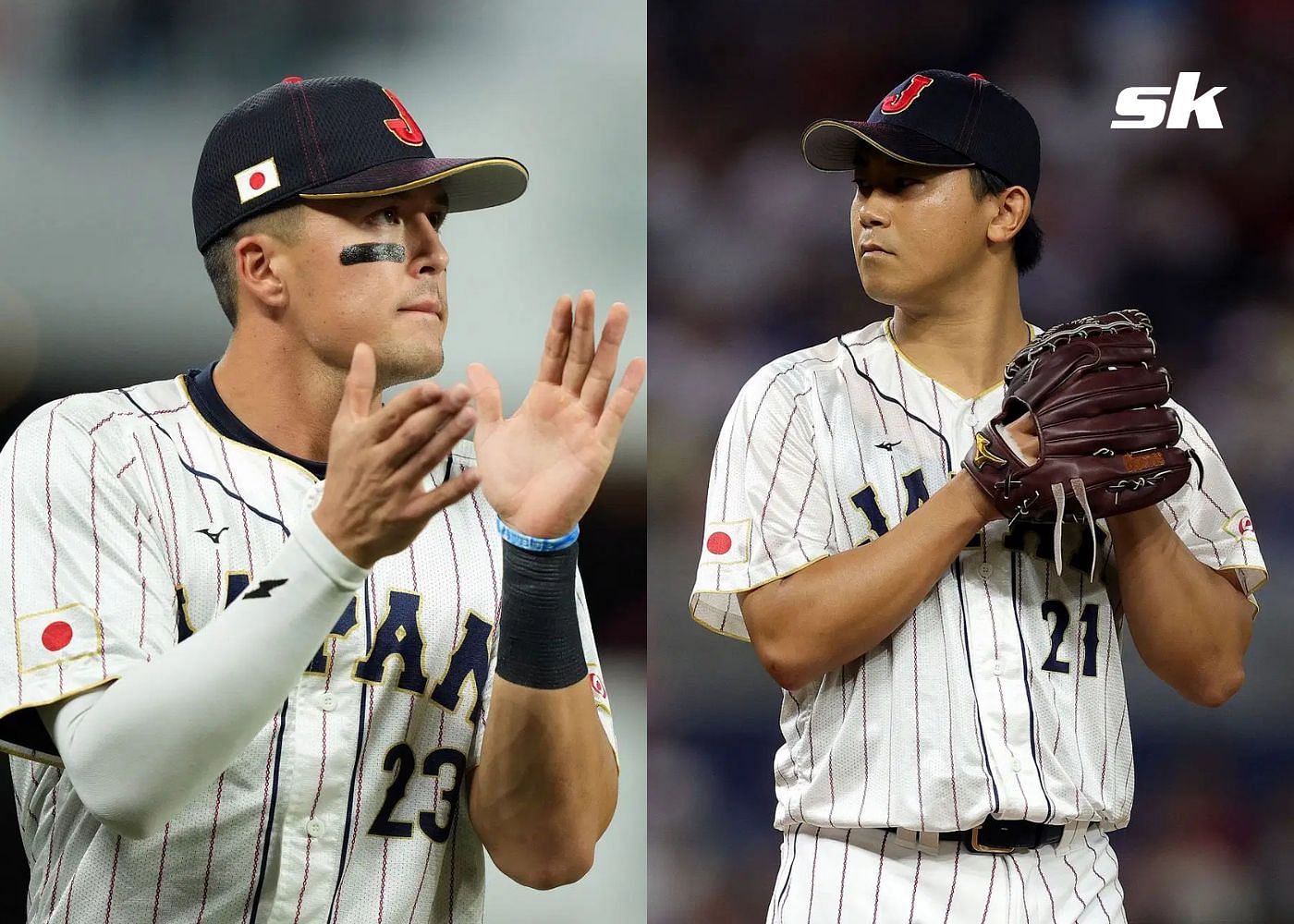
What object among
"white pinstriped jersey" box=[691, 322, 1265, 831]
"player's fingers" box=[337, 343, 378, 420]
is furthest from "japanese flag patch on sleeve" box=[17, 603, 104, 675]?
"white pinstriped jersey" box=[691, 322, 1265, 831]

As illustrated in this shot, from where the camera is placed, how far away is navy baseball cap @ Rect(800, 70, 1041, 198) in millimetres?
2322

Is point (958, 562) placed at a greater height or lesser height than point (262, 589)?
lesser

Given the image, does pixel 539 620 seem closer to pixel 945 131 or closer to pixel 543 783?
pixel 543 783

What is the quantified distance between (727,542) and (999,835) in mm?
555

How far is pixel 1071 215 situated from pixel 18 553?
224cm

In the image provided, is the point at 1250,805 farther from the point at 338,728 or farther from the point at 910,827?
the point at 338,728

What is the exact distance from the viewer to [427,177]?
72.9 inches

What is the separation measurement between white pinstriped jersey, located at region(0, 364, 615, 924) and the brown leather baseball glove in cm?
63

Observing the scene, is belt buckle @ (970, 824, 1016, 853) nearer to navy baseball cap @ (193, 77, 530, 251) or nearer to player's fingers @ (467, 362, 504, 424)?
player's fingers @ (467, 362, 504, 424)

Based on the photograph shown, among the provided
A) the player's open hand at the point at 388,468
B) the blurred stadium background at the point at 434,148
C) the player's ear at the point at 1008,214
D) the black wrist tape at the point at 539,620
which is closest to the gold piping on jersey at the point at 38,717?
the player's open hand at the point at 388,468

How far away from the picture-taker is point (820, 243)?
10.1ft

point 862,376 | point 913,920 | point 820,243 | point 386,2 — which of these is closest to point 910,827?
point 913,920

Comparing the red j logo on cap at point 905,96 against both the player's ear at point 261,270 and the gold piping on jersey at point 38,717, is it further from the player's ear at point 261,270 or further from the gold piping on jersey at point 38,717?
the gold piping on jersey at point 38,717

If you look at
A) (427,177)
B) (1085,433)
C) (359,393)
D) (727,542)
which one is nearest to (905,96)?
(1085,433)
